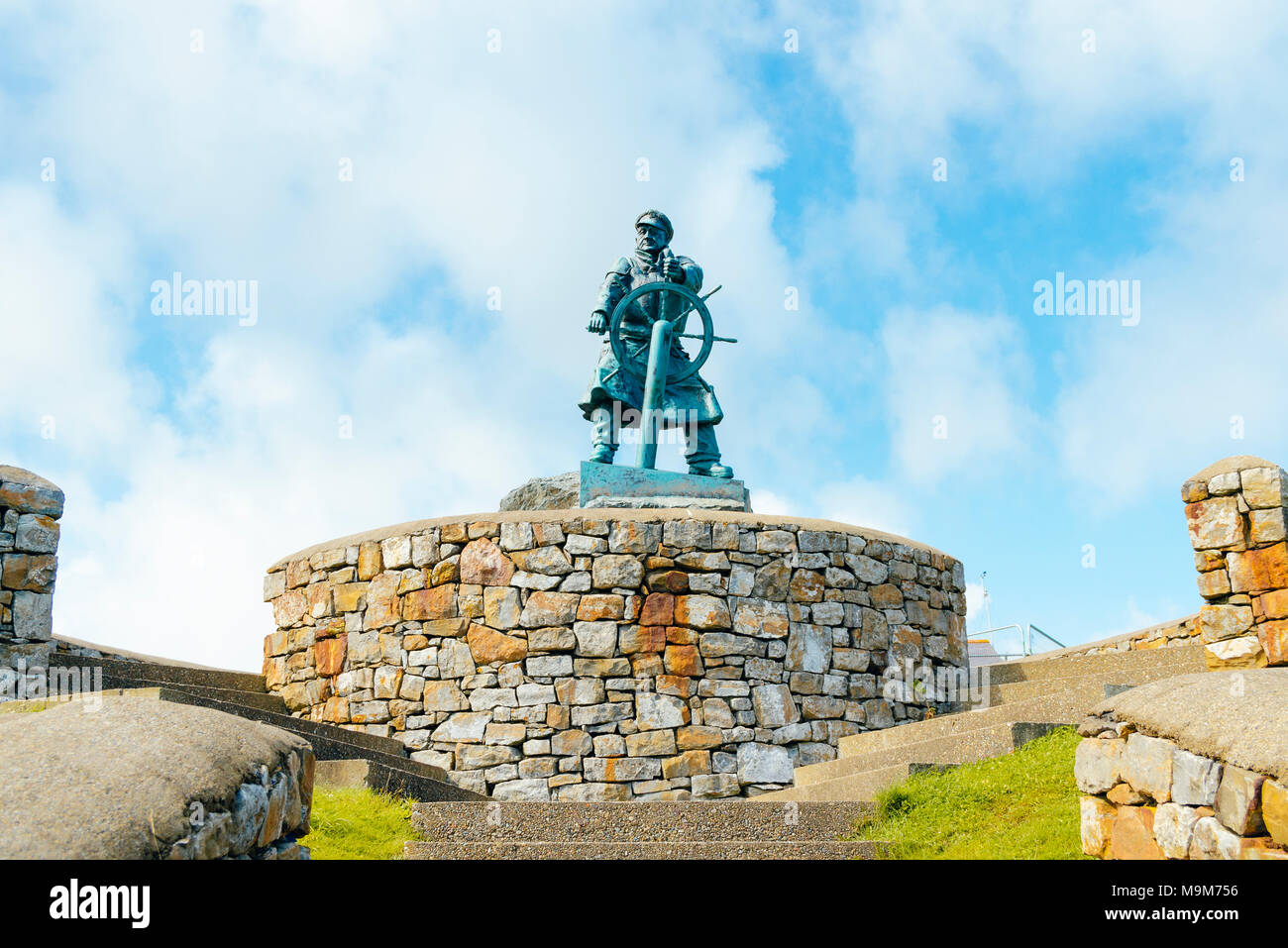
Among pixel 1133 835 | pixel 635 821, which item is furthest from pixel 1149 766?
pixel 635 821

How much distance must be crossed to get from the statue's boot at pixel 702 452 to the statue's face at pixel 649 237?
1.65 m

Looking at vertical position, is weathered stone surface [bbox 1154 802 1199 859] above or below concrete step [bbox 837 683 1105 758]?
below

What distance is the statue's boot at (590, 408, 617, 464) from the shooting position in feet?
31.2

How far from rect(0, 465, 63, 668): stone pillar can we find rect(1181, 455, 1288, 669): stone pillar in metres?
7.03

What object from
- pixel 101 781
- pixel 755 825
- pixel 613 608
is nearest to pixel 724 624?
pixel 613 608

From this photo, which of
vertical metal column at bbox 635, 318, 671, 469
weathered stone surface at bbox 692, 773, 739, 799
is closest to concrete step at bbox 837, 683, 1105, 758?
weathered stone surface at bbox 692, 773, 739, 799

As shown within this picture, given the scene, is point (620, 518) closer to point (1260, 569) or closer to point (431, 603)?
point (431, 603)

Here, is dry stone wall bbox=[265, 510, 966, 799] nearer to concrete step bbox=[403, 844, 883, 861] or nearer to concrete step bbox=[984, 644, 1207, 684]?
concrete step bbox=[984, 644, 1207, 684]

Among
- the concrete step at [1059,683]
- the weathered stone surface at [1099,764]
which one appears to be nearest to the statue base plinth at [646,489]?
the concrete step at [1059,683]

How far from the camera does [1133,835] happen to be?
379 cm

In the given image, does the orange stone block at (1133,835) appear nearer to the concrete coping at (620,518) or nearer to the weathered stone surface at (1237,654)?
the weathered stone surface at (1237,654)

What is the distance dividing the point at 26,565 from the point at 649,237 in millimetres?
5597
